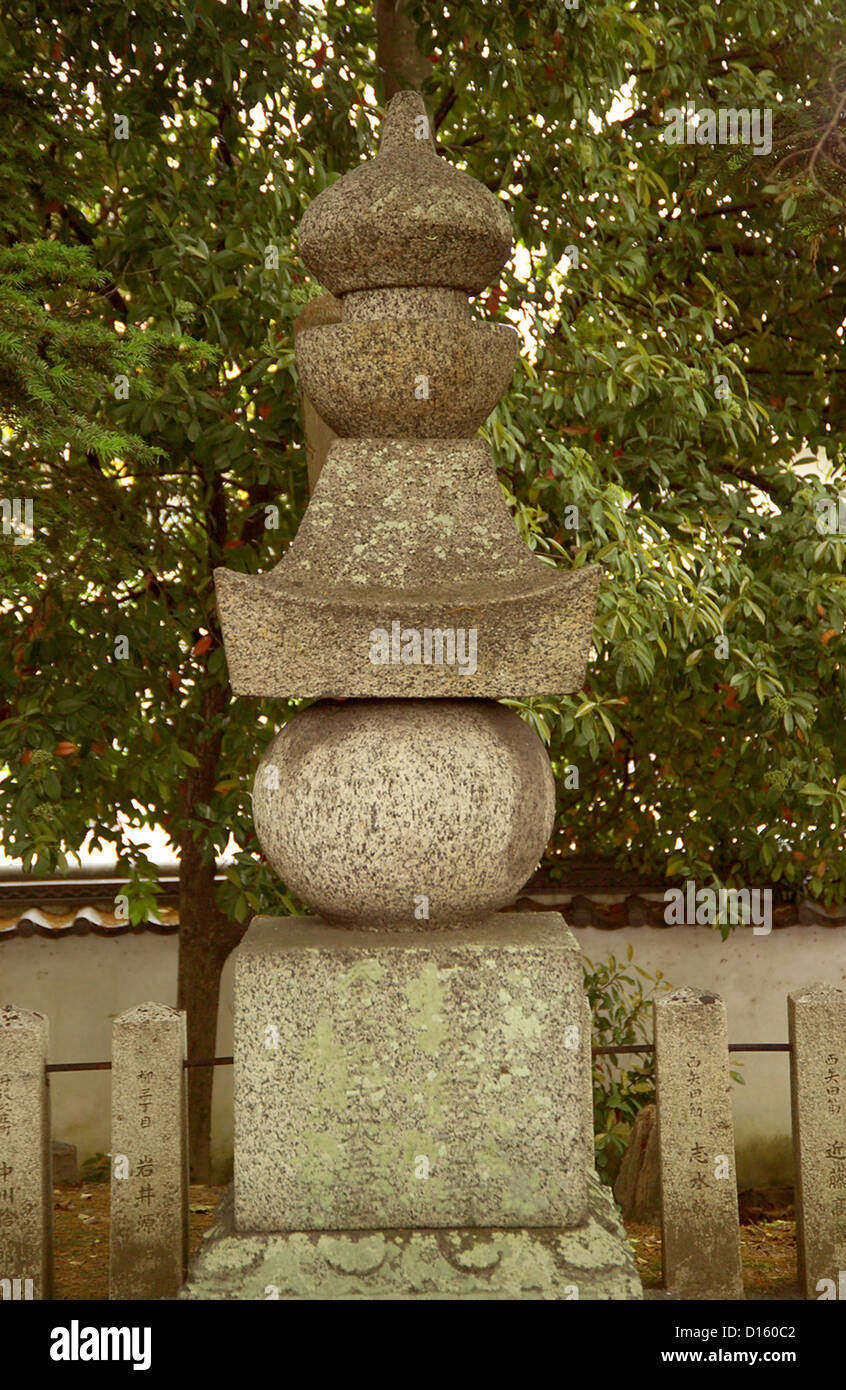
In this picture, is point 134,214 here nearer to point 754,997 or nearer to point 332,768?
point 332,768

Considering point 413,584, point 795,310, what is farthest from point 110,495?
point 795,310

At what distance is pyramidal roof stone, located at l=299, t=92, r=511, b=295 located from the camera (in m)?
2.91

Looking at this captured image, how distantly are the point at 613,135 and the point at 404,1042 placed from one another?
434cm

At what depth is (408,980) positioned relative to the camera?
2.80m

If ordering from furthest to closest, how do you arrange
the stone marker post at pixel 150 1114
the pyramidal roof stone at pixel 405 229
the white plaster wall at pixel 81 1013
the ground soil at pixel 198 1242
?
the white plaster wall at pixel 81 1013 < the ground soil at pixel 198 1242 < the stone marker post at pixel 150 1114 < the pyramidal roof stone at pixel 405 229

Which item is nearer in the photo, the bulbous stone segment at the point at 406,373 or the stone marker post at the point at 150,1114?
the bulbous stone segment at the point at 406,373

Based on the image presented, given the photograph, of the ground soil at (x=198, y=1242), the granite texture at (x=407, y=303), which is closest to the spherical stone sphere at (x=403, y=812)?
the granite texture at (x=407, y=303)

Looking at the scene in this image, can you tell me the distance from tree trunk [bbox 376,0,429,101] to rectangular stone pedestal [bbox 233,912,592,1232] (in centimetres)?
346

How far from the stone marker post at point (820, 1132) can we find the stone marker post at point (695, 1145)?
8.5 inches

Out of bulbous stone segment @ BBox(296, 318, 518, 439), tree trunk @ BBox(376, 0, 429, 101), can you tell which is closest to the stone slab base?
bulbous stone segment @ BBox(296, 318, 518, 439)

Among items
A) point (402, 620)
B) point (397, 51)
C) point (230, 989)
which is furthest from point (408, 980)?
point (230, 989)

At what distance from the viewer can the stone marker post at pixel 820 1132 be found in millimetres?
3637

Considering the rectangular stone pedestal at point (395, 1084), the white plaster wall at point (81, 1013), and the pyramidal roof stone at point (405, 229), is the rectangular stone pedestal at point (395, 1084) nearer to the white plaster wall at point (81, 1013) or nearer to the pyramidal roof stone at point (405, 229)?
the pyramidal roof stone at point (405, 229)

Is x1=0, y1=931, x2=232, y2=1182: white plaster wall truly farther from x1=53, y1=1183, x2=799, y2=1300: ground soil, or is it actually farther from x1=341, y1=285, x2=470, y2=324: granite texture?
x1=341, y1=285, x2=470, y2=324: granite texture
